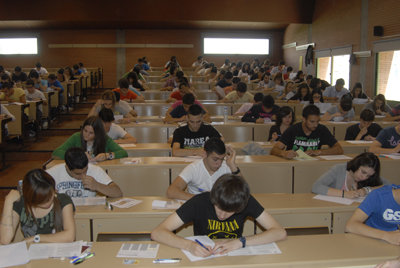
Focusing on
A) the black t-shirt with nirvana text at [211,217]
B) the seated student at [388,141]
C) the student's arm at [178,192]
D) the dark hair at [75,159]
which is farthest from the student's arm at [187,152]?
the seated student at [388,141]

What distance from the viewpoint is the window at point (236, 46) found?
1944 centimetres

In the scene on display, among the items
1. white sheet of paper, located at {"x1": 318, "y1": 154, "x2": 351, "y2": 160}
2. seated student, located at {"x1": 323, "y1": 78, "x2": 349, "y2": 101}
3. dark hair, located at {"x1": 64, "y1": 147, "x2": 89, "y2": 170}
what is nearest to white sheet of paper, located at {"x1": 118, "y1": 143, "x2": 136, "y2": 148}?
dark hair, located at {"x1": 64, "y1": 147, "x2": 89, "y2": 170}

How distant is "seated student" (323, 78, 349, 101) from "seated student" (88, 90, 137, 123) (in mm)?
5326

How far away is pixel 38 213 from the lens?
263 centimetres

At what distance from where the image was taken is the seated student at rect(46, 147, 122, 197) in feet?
10.1

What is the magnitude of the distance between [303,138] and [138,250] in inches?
119

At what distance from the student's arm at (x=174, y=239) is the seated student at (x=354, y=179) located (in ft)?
4.69

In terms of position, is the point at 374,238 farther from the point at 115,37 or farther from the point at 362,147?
the point at 115,37

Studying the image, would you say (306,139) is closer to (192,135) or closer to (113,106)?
(192,135)

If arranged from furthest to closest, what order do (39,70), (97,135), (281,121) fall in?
A: (39,70)
(281,121)
(97,135)

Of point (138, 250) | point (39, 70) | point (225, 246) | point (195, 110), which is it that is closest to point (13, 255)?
point (138, 250)

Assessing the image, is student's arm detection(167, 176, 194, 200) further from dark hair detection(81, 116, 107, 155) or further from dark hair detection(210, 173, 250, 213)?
dark hair detection(81, 116, 107, 155)

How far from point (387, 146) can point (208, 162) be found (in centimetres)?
268

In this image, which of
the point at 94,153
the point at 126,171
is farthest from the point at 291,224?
the point at 94,153
